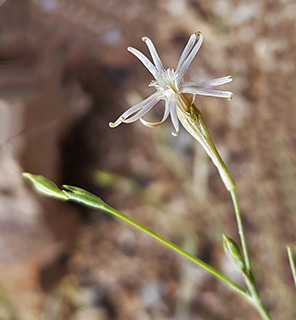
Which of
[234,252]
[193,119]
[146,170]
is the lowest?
[146,170]

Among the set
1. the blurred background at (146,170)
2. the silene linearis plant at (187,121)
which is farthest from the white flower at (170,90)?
the blurred background at (146,170)

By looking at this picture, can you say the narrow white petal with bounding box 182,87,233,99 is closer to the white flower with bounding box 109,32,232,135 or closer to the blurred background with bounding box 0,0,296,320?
the white flower with bounding box 109,32,232,135

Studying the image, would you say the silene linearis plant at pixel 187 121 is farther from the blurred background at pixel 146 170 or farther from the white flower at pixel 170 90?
the blurred background at pixel 146 170

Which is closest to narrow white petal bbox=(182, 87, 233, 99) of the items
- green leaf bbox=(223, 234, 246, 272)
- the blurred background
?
green leaf bbox=(223, 234, 246, 272)

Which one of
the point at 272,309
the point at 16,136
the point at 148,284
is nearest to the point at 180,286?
the point at 148,284

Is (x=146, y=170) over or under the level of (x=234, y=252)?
under

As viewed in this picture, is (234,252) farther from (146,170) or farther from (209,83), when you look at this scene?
(146,170)

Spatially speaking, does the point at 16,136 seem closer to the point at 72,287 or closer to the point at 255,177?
the point at 72,287

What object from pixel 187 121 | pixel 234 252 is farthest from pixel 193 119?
pixel 234 252
